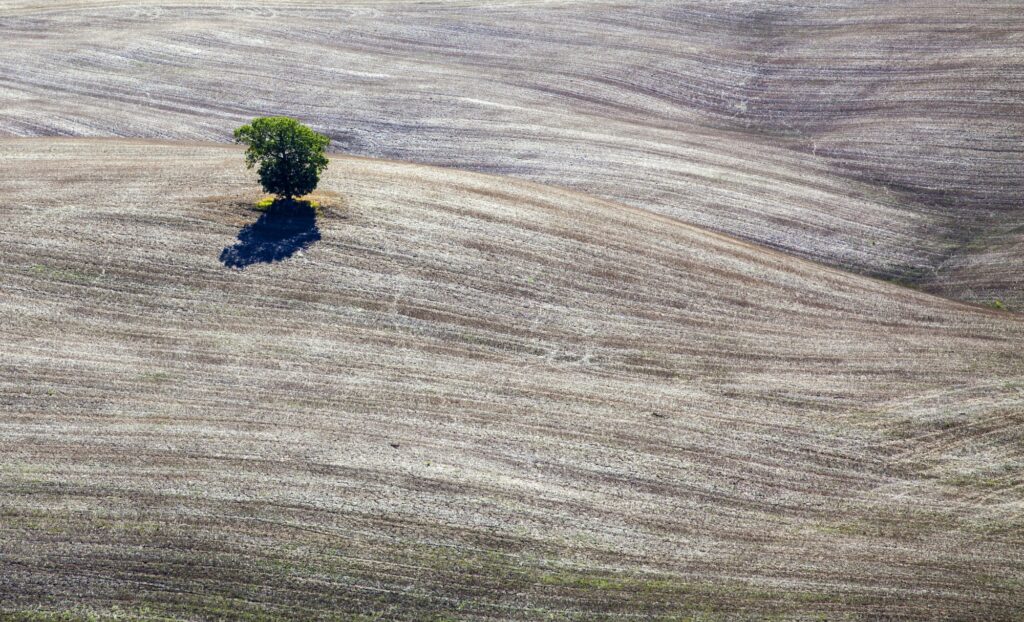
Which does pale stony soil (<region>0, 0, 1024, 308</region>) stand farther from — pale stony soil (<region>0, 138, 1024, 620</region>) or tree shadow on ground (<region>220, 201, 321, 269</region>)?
tree shadow on ground (<region>220, 201, 321, 269</region>)

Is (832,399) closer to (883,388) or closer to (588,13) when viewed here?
(883,388)

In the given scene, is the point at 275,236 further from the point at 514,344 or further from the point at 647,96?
the point at 647,96

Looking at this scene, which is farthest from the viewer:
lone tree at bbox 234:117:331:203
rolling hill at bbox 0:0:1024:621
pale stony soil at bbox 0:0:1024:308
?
pale stony soil at bbox 0:0:1024:308

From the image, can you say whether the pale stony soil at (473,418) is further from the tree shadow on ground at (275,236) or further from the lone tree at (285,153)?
the lone tree at (285,153)

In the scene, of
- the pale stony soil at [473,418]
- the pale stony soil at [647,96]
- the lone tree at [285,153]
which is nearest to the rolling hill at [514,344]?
the pale stony soil at [473,418]

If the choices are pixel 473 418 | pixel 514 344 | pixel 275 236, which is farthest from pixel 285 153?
pixel 473 418

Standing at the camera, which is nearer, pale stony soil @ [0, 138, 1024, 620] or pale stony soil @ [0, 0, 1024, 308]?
pale stony soil @ [0, 138, 1024, 620]

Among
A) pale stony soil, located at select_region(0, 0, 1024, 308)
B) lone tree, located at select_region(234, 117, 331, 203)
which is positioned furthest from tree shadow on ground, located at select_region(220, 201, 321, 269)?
pale stony soil, located at select_region(0, 0, 1024, 308)
